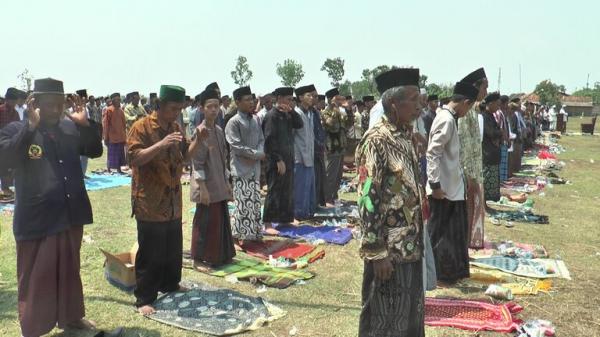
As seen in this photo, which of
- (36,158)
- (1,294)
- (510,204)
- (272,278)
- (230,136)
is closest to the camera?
(36,158)

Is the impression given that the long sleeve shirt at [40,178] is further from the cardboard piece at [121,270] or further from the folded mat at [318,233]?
the folded mat at [318,233]

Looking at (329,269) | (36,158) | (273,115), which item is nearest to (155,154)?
(36,158)

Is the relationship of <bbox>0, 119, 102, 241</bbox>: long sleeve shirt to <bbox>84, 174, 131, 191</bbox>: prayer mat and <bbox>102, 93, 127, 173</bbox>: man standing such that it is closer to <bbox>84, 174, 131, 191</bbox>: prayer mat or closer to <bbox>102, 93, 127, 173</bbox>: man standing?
<bbox>84, 174, 131, 191</bbox>: prayer mat

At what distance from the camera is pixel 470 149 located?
6.03 meters

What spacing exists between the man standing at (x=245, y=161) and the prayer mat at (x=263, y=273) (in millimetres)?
728

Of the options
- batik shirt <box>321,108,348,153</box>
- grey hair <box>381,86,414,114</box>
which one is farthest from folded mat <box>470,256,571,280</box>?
batik shirt <box>321,108,348,153</box>

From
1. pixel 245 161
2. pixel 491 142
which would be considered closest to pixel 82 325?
pixel 245 161

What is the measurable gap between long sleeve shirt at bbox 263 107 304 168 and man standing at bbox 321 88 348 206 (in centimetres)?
222

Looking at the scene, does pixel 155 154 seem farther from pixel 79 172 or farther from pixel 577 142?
pixel 577 142

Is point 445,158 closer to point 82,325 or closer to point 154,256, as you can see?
point 154,256

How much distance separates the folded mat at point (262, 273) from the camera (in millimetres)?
5605

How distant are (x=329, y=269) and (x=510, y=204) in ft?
18.1

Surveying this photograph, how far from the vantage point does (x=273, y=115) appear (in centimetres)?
763

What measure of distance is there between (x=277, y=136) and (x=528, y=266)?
3.77 m
